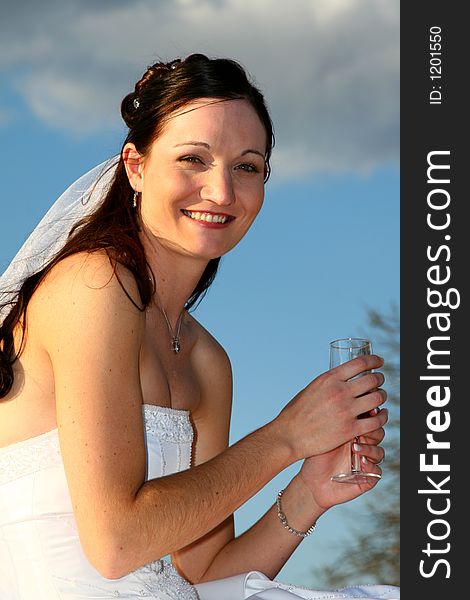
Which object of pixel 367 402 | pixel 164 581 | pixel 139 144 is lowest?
pixel 164 581

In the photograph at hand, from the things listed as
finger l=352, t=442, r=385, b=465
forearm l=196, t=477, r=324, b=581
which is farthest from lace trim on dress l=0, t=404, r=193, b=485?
forearm l=196, t=477, r=324, b=581

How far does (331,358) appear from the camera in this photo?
3.46 m

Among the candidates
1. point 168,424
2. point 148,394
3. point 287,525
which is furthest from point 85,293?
point 287,525

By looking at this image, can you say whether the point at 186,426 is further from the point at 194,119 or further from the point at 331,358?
the point at 194,119

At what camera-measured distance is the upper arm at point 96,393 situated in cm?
291

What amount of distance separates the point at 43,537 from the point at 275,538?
978 mm

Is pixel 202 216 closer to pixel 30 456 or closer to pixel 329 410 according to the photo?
pixel 329 410

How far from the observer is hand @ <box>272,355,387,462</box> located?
329cm

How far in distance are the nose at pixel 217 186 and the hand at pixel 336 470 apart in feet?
2.74

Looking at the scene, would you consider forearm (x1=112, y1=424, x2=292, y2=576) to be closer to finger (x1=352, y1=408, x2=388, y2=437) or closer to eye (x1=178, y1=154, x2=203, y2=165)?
finger (x1=352, y1=408, x2=388, y2=437)

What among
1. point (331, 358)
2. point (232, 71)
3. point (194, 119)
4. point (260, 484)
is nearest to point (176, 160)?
point (194, 119)

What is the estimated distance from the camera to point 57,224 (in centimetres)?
385

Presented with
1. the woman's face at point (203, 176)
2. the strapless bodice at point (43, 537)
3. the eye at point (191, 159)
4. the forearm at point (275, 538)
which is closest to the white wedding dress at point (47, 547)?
the strapless bodice at point (43, 537)

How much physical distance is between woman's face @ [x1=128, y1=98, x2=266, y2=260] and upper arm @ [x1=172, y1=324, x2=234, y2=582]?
57cm
